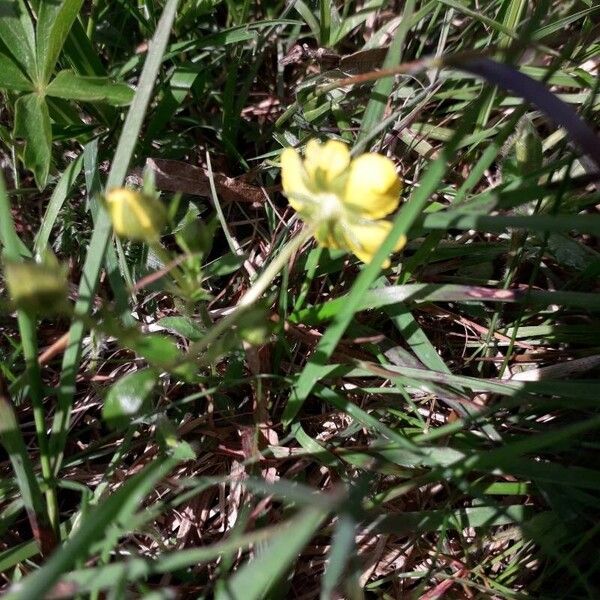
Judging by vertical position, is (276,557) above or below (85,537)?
below

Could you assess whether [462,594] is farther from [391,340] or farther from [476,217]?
[476,217]

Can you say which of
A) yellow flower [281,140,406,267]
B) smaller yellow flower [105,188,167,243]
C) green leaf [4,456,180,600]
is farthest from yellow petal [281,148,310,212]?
green leaf [4,456,180,600]

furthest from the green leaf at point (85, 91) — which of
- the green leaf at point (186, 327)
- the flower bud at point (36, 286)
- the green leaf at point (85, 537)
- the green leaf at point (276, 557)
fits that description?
the green leaf at point (276, 557)

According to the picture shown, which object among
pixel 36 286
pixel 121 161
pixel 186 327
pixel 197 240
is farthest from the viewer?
pixel 186 327

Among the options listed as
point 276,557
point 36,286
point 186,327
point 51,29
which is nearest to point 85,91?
point 51,29

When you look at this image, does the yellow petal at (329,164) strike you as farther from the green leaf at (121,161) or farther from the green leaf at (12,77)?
the green leaf at (12,77)

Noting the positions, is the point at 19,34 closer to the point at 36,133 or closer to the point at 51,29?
the point at 51,29

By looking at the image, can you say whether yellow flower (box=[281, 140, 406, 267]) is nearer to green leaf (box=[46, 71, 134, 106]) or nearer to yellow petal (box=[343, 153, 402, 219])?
yellow petal (box=[343, 153, 402, 219])
